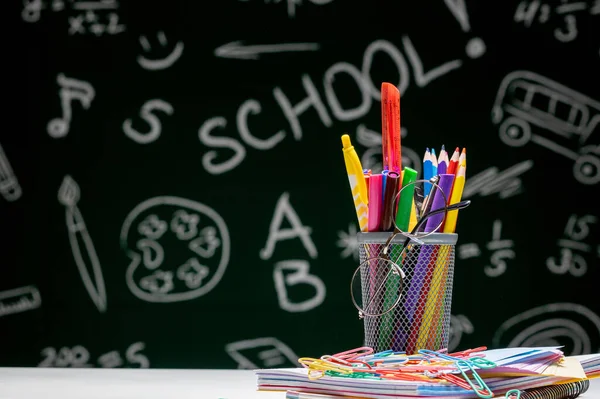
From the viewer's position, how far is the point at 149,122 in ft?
3.96

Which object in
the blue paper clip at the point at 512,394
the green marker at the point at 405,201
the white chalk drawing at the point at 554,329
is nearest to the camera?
the blue paper clip at the point at 512,394

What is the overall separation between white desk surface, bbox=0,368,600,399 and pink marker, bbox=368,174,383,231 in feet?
0.62

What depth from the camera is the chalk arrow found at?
3.92ft

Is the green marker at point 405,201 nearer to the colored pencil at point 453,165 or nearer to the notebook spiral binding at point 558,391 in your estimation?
the colored pencil at point 453,165

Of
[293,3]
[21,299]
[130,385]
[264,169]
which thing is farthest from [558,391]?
[21,299]

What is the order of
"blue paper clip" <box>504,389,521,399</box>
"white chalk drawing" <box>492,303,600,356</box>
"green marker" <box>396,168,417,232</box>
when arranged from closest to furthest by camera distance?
"blue paper clip" <box>504,389,521,399</box>
"green marker" <box>396,168,417,232</box>
"white chalk drawing" <box>492,303,600,356</box>

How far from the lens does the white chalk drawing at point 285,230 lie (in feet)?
3.91

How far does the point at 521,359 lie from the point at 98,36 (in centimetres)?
92

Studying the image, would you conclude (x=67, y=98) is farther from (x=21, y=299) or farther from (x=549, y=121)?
(x=549, y=121)

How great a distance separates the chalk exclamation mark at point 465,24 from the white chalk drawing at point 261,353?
0.58 meters

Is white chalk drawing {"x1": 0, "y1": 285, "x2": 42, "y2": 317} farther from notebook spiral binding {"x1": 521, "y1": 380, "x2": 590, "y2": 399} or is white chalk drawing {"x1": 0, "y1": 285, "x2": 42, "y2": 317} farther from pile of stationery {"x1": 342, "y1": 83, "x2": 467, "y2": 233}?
notebook spiral binding {"x1": 521, "y1": 380, "x2": 590, "y2": 399}

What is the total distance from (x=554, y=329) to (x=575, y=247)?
14 centimetres

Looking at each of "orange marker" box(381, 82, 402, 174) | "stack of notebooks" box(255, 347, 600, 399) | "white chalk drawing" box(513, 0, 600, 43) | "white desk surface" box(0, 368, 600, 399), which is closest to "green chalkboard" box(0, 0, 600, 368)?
"white chalk drawing" box(513, 0, 600, 43)

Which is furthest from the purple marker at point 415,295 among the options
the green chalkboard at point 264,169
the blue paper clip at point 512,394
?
the green chalkboard at point 264,169
